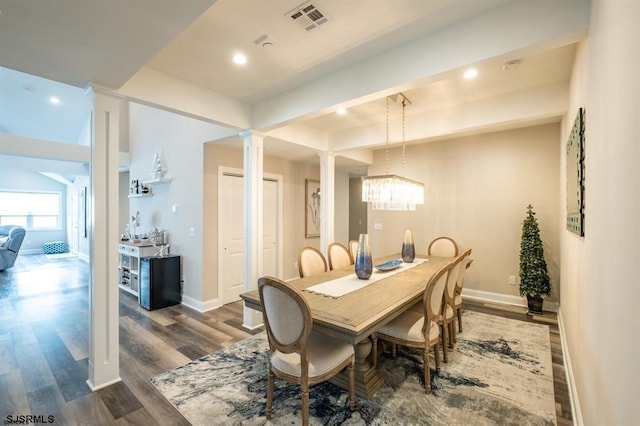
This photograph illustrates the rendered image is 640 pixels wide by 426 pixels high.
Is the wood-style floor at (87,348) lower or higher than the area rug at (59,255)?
lower

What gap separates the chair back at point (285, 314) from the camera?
1664 millimetres

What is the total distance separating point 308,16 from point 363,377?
8.54ft

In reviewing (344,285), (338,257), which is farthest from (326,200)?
(344,285)

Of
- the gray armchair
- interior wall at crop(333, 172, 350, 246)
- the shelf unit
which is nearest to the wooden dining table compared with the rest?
the shelf unit

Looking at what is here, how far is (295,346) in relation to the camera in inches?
69.0

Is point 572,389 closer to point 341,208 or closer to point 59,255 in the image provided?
point 341,208

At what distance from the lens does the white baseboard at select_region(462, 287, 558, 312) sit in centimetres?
398

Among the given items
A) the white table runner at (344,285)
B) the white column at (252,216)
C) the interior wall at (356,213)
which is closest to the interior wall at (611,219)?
the white table runner at (344,285)

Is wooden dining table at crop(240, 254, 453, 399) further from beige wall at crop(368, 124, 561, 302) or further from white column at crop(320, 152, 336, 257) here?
beige wall at crop(368, 124, 561, 302)

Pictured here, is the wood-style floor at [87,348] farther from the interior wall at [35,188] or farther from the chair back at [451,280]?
the interior wall at [35,188]

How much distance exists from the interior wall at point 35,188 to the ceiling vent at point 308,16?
39.7 ft

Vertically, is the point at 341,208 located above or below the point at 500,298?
above

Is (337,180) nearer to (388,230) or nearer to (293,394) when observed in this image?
(388,230)

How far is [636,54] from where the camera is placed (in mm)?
845
